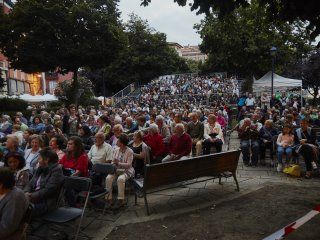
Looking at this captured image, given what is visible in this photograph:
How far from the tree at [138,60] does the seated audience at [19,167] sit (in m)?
46.3

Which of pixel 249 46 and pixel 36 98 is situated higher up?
pixel 249 46

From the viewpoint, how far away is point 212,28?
1383 inches

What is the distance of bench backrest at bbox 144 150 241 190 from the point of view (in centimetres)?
616

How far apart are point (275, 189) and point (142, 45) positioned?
47376mm

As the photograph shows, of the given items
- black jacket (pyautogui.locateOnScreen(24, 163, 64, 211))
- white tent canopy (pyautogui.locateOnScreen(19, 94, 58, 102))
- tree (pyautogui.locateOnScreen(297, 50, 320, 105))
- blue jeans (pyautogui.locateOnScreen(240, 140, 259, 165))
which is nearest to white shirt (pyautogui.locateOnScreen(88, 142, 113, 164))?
black jacket (pyautogui.locateOnScreen(24, 163, 64, 211))

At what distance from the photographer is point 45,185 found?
512cm

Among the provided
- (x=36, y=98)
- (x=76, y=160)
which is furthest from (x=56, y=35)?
(x=76, y=160)

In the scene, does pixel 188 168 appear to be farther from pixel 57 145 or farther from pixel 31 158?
pixel 31 158

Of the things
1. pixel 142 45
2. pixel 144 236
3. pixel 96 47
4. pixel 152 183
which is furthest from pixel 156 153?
pixel 142 45

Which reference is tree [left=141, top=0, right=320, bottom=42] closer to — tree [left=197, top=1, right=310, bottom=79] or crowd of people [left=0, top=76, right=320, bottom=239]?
crowd of people [left=0, top=76, right=320, bottom=239]

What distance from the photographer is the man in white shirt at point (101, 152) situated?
7.24 m

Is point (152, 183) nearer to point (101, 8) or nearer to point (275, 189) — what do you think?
point (275, 189)

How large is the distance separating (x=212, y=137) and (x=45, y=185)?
5.62 m

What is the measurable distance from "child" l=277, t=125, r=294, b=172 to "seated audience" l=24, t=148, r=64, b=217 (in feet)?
19.4
